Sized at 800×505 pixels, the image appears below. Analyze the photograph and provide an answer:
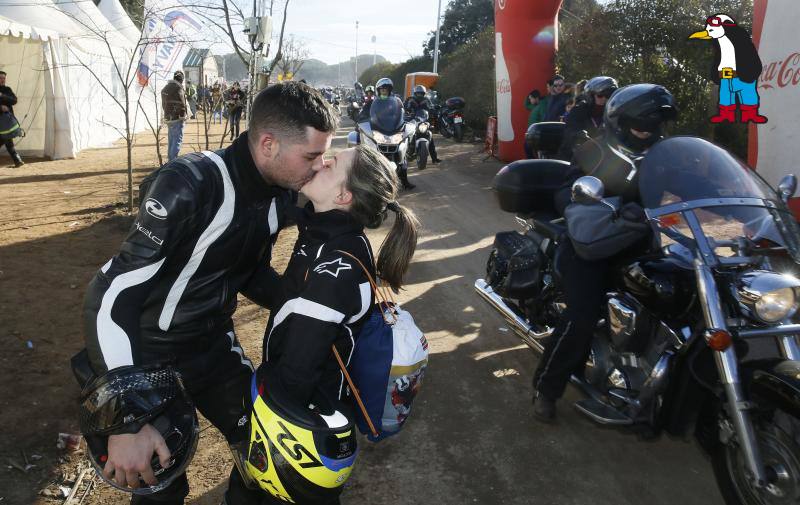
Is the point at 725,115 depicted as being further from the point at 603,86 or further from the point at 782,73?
the point at 603,86

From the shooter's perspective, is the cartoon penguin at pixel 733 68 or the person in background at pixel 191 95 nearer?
the cartoon penguin at pixel 733 68

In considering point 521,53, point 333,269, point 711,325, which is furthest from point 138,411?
point 521,53

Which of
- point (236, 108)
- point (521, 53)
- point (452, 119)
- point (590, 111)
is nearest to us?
point (590, 111)

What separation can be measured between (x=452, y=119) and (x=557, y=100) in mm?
8425

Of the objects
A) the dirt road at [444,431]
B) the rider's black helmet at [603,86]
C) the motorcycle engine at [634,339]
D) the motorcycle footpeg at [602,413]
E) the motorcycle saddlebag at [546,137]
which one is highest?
the rider's black helmet at [603,86]

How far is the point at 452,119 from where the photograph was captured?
60.6 ft

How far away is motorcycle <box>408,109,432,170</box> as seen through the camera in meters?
12.0

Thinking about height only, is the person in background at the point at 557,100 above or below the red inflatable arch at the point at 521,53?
below

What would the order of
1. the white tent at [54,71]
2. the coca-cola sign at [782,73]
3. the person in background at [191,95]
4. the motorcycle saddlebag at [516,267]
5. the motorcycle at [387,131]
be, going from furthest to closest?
the person in background at [191,95] < the white tent at [54,71] < the motorcycle at [387,131] < the coca-cola sign at [782,73] < the motorcycle saddlebag at [516,267]

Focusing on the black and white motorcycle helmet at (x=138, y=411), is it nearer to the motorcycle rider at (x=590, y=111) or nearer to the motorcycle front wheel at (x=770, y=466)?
the motorcycle front wheel at (x=770, y=466)

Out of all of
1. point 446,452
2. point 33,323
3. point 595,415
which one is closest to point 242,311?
point 33,323

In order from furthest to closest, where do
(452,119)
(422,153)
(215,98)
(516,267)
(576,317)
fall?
(215,98) < (452,119) < (422,153) < (516,267) < (576,317)

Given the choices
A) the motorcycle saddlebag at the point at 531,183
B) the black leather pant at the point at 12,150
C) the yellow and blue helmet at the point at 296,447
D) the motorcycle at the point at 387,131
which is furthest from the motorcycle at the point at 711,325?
the black leather pant at the point at 12,150

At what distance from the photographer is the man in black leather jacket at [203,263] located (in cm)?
175
